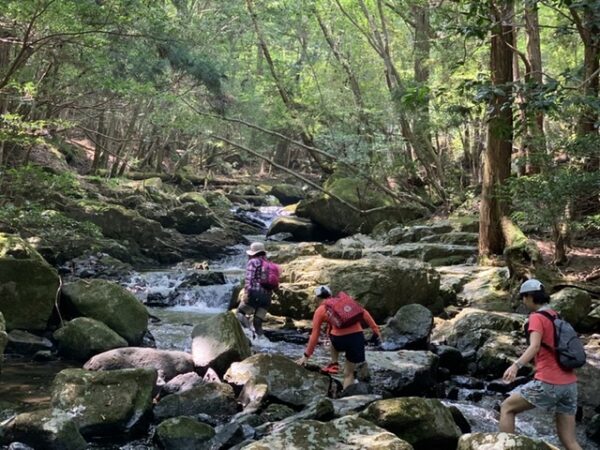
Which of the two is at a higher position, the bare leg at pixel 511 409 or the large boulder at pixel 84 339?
the bare leg at pixel 511 409

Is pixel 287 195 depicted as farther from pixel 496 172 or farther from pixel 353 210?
pixel 496 172

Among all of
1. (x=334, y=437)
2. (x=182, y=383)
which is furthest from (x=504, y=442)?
(x=182, y=383)

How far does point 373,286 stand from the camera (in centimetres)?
1071

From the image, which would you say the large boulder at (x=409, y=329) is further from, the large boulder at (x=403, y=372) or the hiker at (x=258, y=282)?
the hiker at (x=258, y=282)

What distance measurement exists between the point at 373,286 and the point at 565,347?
6094 mm

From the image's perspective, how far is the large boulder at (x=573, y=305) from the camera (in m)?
9.48

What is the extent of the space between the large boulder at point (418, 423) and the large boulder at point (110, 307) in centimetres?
496

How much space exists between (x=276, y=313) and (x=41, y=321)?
405 centimetres

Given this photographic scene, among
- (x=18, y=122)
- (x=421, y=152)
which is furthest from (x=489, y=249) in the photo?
(x=18, y=122)

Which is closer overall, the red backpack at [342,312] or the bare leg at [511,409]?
the bare leg at [511,409]

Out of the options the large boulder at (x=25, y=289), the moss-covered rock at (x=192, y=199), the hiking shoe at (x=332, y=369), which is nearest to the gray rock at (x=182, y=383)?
the hiking shoe at (x=332, y=369)

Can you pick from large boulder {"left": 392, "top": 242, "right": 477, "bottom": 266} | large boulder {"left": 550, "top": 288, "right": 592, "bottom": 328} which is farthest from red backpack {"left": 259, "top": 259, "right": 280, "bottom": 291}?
large boulder {"left": 392, "top": 242, "right": 477, "bottom": 266}

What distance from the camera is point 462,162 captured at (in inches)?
982

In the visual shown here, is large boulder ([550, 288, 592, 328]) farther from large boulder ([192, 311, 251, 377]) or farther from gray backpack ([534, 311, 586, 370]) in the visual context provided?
gray backpack ([534, 311, 586, 370])
